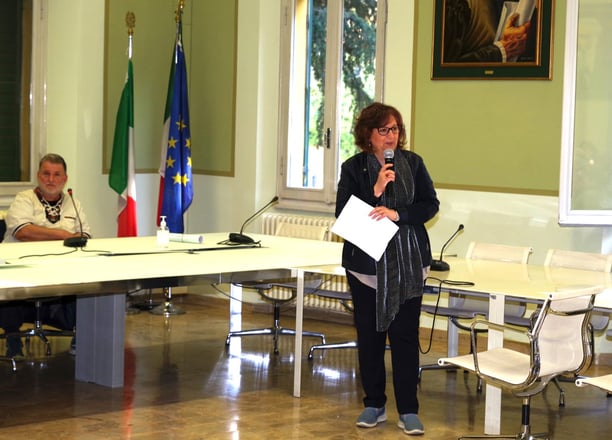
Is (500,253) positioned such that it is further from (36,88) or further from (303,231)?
(36,88)

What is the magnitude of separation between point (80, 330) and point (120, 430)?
3.59ft

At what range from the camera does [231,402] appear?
19.5 ft

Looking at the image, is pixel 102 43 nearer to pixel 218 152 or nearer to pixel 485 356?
pixel 218 152

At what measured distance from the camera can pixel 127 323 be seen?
332 inches

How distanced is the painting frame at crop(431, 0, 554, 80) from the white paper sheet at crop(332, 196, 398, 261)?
9.39 ft

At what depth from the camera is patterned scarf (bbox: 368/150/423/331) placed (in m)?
5.10

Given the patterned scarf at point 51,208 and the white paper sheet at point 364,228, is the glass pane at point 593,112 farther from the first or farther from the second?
Result: the patterned scarf at point 51,208

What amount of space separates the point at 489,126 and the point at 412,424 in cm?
312

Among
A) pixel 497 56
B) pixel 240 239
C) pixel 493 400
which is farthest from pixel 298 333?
pixel 497 56

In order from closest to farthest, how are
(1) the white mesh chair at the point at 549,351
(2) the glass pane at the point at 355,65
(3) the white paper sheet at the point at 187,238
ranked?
1. (1) the white mesh chair at the point at 549,351
2. (3) the white paper sheet at the point at 187,238
3. (2) the glass pane at the point at 355,65

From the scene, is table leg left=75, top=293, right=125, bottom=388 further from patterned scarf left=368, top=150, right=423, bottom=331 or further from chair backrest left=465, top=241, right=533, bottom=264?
chair backrest left=465, top=241, right=533, bottom=264

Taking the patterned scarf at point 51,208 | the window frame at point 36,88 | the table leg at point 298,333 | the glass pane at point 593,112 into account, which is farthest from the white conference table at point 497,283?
the window frame at point 36,88

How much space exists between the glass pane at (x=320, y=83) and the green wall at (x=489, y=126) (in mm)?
585

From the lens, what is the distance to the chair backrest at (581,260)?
20.6 ft
